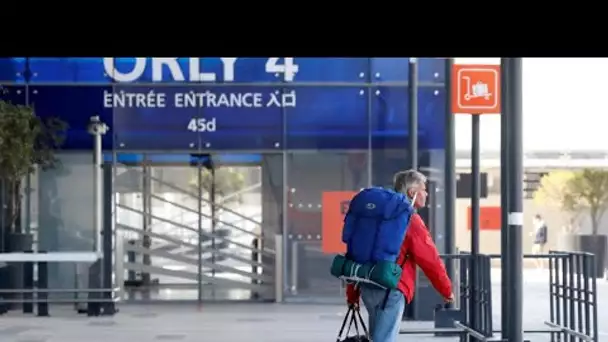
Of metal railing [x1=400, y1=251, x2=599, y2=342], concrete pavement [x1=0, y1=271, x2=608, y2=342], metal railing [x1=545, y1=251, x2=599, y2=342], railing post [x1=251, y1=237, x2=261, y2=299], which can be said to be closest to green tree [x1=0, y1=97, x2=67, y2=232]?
concrete pavement [x1=0, y1=271, x2=608, y2=342]

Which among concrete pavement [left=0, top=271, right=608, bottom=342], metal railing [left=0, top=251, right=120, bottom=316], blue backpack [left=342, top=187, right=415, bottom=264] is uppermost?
blue backpack [left=342, top=187, right=415, bottom=264]

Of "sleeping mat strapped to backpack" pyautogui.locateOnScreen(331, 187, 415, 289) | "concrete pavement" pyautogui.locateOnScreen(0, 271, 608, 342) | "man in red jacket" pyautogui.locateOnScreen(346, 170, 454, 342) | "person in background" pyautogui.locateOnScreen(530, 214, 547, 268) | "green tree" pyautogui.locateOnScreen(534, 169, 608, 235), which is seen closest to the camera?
"sleeping mat strapped to backpack" pyautogui.locateOnScreen(331, 187, 415, 289)

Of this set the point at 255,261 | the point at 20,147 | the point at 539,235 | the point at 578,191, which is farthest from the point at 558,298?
the point at 578,191

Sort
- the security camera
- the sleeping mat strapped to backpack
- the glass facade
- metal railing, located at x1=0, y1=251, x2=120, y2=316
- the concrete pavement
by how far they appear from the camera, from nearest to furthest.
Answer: the sleeping mat strapped to backpack < the concrete pavement < metal railing, located at x1=0, y1=251, x2=120, y2=316 < the security camera < the glass facade

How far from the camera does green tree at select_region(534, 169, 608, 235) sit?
1017 inches

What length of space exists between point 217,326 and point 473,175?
13.1 feet

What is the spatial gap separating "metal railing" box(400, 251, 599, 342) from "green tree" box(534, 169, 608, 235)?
1546 cm

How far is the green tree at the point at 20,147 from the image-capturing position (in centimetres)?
1490

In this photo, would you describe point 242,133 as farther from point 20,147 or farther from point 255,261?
point 20,147

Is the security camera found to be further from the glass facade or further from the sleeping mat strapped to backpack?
the sleeping mat strapped to backpack

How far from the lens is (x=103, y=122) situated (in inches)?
655

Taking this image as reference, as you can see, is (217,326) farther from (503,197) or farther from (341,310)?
(503,197)
